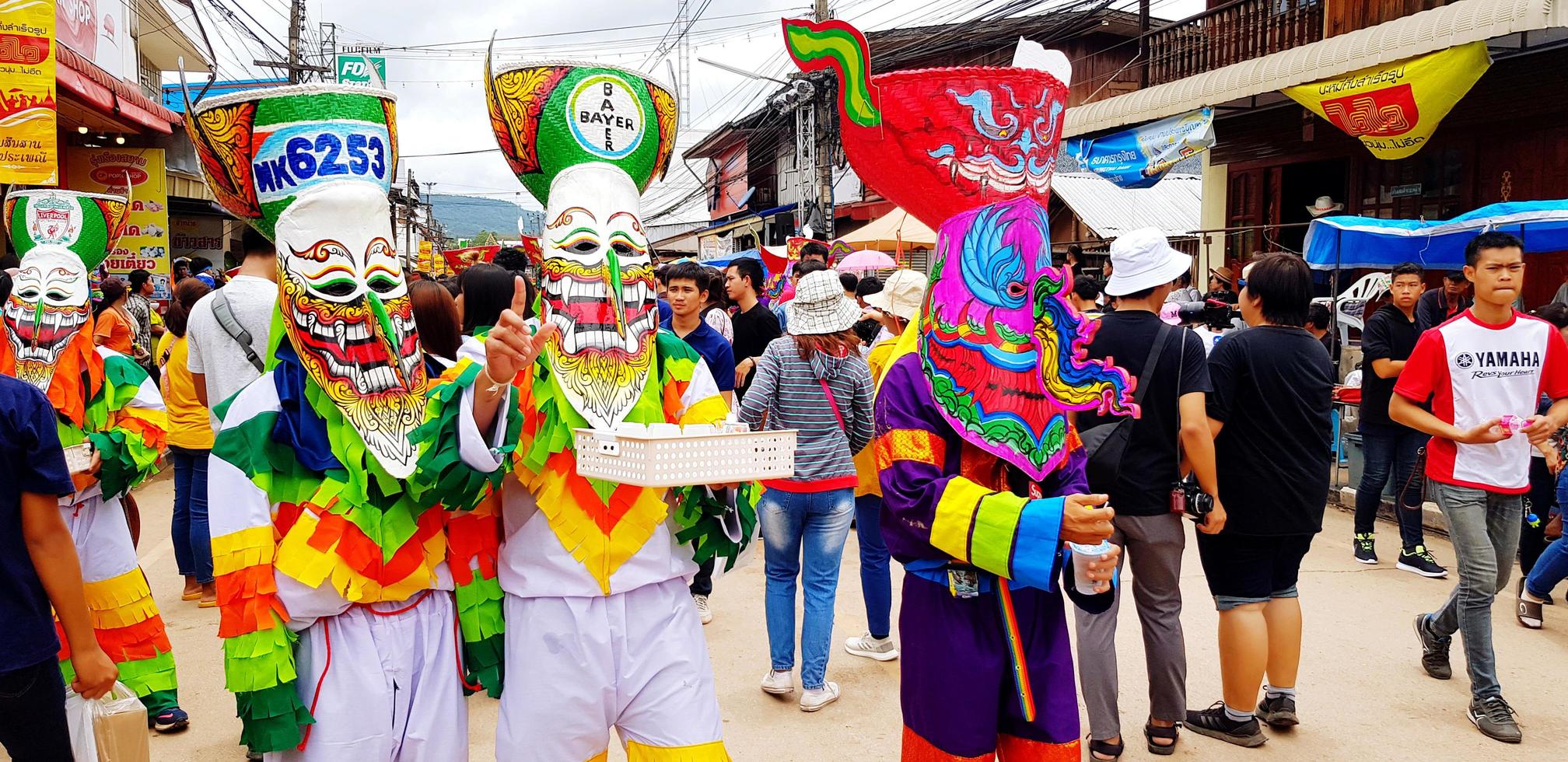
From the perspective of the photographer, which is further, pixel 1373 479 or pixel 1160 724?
pixel 1373 479

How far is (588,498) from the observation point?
2.66 m

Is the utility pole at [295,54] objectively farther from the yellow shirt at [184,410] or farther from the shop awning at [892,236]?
the yellow shirt at [184,410]

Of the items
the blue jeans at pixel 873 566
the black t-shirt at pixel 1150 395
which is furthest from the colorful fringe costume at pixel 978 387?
the blue jeans at pixel 873 566

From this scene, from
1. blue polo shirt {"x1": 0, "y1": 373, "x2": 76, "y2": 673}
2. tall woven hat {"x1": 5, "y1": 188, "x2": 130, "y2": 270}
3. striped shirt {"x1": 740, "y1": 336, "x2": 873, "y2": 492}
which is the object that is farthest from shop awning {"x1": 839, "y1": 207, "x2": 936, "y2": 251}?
blue polo shirt {"x1": 0, "y1": 373, "x2": 76, "y2": 673}

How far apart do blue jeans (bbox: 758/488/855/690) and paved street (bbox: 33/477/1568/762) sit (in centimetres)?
25

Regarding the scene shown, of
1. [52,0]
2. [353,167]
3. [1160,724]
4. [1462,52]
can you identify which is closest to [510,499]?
[353,167]

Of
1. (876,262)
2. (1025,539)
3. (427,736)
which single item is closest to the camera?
(1025,539)

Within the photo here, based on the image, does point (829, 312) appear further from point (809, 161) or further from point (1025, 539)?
point (809, 161)

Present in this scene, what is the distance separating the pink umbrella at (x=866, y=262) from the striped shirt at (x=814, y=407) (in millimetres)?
6451

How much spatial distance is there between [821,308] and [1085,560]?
2.39 m

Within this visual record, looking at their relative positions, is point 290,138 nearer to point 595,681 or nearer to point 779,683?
point 595,681

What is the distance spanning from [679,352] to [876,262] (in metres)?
8.65

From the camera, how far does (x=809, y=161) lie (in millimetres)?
20094

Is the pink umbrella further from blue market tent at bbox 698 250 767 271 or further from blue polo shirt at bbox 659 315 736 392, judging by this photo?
blue polo shirt at bbox 659 315 736 392
